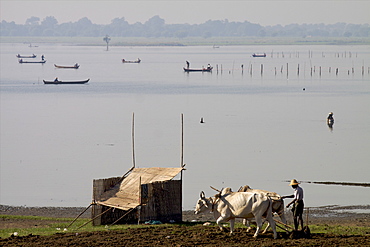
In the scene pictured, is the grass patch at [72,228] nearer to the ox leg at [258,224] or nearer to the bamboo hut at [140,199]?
the bamboo hut at [140,199]

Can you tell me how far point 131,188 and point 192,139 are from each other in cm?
2742

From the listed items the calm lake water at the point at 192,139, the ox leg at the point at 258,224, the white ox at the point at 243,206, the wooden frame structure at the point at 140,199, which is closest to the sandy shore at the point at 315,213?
the calm lake water at the point at 192,139

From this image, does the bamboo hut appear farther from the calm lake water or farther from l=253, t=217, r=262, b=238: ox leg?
the calm lake water

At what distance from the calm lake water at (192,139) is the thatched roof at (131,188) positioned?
683 cm

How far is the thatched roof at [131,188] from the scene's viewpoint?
2262 centimetres

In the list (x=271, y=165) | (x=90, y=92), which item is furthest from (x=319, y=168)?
(x=90, y=92)

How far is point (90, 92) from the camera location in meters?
97.7

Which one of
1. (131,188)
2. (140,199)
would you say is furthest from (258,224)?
(131,188)

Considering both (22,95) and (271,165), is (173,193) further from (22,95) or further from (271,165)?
(22,95)

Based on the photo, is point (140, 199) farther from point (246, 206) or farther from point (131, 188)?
point (246, 206)

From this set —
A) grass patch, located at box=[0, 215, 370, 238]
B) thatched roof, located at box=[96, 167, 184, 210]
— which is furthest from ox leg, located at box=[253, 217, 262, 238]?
thatched roof, located at box=[96, 167, 184, 210]

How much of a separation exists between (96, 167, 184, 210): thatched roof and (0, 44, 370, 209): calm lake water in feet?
22.4

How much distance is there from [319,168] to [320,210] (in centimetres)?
1024

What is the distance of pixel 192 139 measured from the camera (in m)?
50.7
